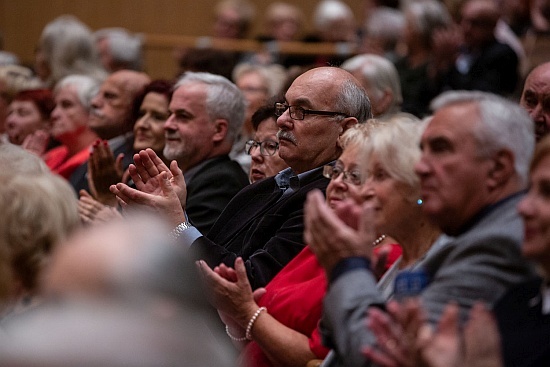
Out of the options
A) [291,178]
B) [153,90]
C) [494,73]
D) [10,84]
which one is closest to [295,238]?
[291,178]

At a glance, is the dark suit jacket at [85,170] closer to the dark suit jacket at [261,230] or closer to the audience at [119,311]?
the dark suit jacket at [261,230]

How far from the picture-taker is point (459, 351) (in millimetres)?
2074

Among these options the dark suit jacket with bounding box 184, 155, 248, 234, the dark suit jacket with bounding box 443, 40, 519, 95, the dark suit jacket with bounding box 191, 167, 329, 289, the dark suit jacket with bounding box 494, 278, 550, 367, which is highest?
the dark suit jacket with bounding box 494, 278, 550, 367

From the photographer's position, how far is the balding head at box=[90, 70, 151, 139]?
18.3 ft

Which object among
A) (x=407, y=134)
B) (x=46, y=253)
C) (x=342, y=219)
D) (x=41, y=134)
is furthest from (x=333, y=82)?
(x=41, y=134)

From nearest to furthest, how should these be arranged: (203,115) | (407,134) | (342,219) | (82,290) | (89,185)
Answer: (82,290) < (342,219) < (407,134) < (203,115) < (89,185)

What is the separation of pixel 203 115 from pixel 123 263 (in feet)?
9.44

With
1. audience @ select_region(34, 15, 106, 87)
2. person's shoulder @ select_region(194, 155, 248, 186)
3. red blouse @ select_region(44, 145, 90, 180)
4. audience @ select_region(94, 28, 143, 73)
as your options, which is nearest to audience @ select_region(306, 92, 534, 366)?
person's shoulder @ select_region(194, 155, 248, 186)

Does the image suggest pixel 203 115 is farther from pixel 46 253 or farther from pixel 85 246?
pixel 85 246

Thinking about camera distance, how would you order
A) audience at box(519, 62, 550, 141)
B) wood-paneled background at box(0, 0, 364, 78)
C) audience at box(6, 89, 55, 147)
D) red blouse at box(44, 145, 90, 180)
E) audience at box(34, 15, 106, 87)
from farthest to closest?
wood-paneled background at box(0, 0, 364, 78)
audience at box(34, 15, 106, 87)
audience at box(6, 89, 55, 147)
red blouse at box(44, 145, 90, 180)
audience at box(519, 62, 550, 141)

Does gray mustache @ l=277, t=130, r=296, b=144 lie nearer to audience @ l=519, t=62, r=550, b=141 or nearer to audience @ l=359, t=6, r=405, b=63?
audience @ l=519, t=62, r=550, b=141

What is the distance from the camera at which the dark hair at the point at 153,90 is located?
199 inches

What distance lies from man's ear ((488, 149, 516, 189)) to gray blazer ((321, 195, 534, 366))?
0.06m

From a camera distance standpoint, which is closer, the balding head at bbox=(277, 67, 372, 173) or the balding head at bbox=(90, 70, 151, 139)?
the balding head at bbox=(277, 67, 372, 173)
